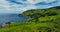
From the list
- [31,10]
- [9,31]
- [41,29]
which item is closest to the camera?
[9,31]

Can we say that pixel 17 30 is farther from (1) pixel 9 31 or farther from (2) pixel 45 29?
(2) pixel 45 29

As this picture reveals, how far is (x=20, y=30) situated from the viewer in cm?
4903

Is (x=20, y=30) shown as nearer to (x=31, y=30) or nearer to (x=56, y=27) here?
(x=31, y=30)

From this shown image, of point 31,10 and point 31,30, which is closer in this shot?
point 31,30

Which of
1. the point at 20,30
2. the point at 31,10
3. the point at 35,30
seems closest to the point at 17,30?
the point at 20,30

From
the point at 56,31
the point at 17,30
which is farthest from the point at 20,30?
the point at 56,31

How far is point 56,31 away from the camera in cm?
4806

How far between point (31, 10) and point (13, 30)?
102208mm

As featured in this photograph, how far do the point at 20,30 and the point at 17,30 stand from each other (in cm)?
76

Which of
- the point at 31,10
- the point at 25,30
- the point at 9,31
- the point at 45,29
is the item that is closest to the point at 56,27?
the point at 45,29

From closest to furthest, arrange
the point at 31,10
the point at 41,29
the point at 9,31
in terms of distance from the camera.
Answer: the point at 9,31
the point at 41,29
the point at 31,10

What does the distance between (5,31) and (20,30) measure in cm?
364

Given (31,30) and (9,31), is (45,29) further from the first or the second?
(9,31)

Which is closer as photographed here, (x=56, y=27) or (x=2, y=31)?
(x=2, y=31)
